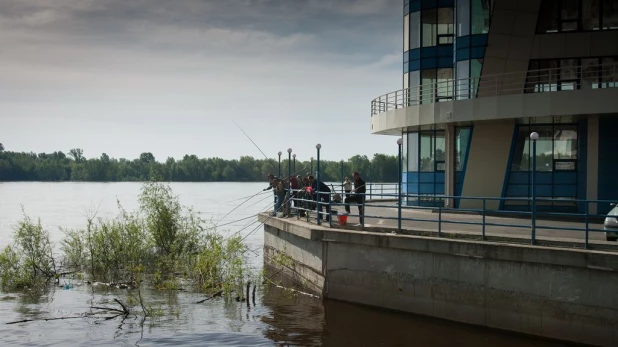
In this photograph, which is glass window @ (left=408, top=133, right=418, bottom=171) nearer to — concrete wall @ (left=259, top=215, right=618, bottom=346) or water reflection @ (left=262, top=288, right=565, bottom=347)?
concrete wall @ (left=259, top=215, right=618, bottom=346)

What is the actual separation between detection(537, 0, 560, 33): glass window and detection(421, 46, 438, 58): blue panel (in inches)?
199

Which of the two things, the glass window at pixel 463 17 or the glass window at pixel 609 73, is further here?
the glass window at pixel 463 17

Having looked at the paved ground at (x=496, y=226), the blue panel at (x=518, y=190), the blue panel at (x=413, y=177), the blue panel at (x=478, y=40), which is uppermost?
the blue panel at (x=478, y=40)

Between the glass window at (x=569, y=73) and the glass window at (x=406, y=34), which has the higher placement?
the glass window at (x=406, y=34)

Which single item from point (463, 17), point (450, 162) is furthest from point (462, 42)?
point (450, 162)

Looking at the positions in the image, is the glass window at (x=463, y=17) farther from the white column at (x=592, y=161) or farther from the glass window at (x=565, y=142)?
the white column at (x=592, y=161)

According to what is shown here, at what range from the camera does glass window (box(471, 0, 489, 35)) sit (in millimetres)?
27734

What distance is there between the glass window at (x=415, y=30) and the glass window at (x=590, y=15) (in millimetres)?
7201

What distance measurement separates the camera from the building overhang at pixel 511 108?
23656 mm

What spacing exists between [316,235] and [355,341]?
4185mm

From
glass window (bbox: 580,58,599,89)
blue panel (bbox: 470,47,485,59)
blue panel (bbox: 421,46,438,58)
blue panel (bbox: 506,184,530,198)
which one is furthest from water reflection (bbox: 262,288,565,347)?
blue panel (bbox: 421,46,438,58)

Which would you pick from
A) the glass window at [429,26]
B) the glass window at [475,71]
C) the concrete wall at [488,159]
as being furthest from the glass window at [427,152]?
the glass window at [429,26]

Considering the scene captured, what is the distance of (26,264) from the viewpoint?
23969 mm

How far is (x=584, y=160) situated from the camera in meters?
25.5
